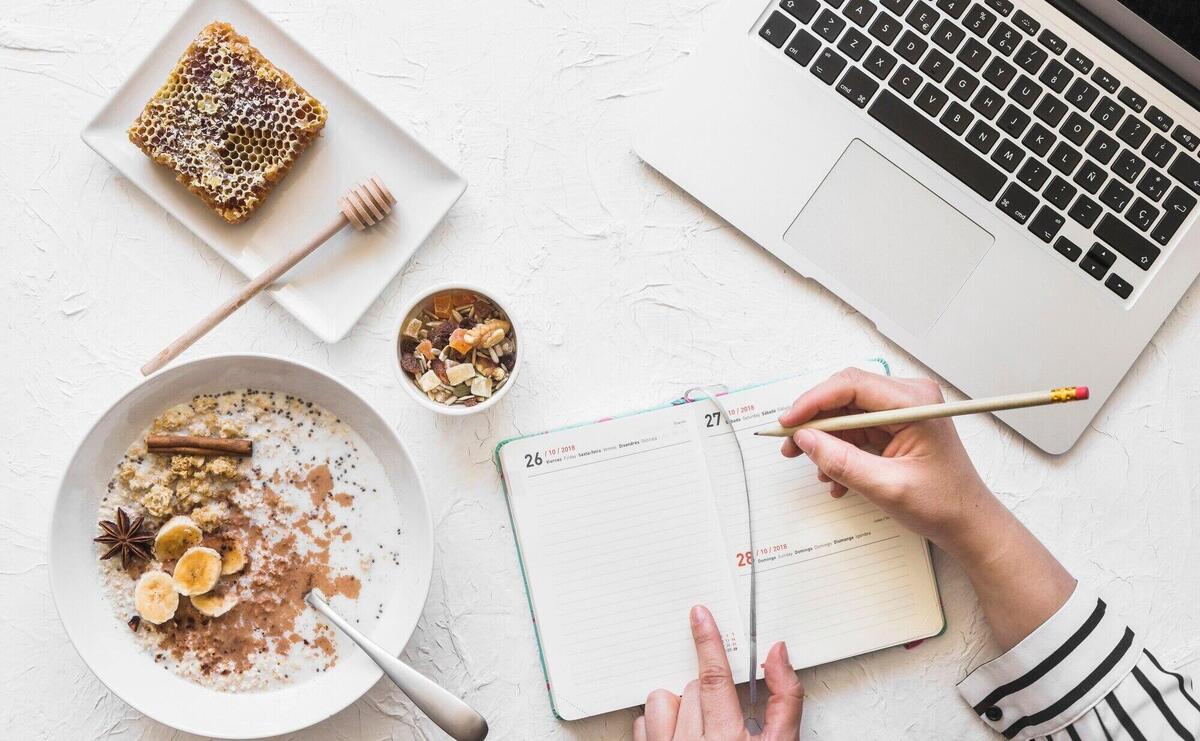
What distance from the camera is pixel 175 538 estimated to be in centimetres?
79

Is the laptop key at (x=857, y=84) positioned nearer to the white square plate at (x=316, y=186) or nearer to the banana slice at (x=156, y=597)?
the white square plate at (x=316, y=186)

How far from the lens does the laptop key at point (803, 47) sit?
2.69 ft

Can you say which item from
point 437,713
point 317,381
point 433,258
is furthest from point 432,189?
point 437,713

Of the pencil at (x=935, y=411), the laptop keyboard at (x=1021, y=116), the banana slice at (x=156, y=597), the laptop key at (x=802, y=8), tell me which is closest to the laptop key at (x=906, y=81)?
the laptop keyboard at (x=1021, y=116)

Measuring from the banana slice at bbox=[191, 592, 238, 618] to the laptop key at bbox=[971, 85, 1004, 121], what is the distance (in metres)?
0.87

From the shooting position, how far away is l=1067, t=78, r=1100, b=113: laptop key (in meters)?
0.81

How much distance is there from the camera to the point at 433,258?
86 cm

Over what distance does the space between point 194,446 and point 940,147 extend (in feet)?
2.57

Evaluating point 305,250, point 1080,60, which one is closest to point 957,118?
point 1080,60

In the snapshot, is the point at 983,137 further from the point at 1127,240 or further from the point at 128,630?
the point at 128,630

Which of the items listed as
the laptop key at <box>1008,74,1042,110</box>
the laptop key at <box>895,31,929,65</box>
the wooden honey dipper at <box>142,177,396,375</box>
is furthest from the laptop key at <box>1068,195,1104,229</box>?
the wooden honey dipper at <box>142,177,396,375</box>

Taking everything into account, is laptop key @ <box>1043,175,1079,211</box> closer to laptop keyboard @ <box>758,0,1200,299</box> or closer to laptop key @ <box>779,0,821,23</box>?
laptop keyboard @ <box>758,0,1200,299</box>

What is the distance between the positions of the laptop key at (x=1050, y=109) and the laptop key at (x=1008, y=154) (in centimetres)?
4

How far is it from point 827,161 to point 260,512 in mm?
659
